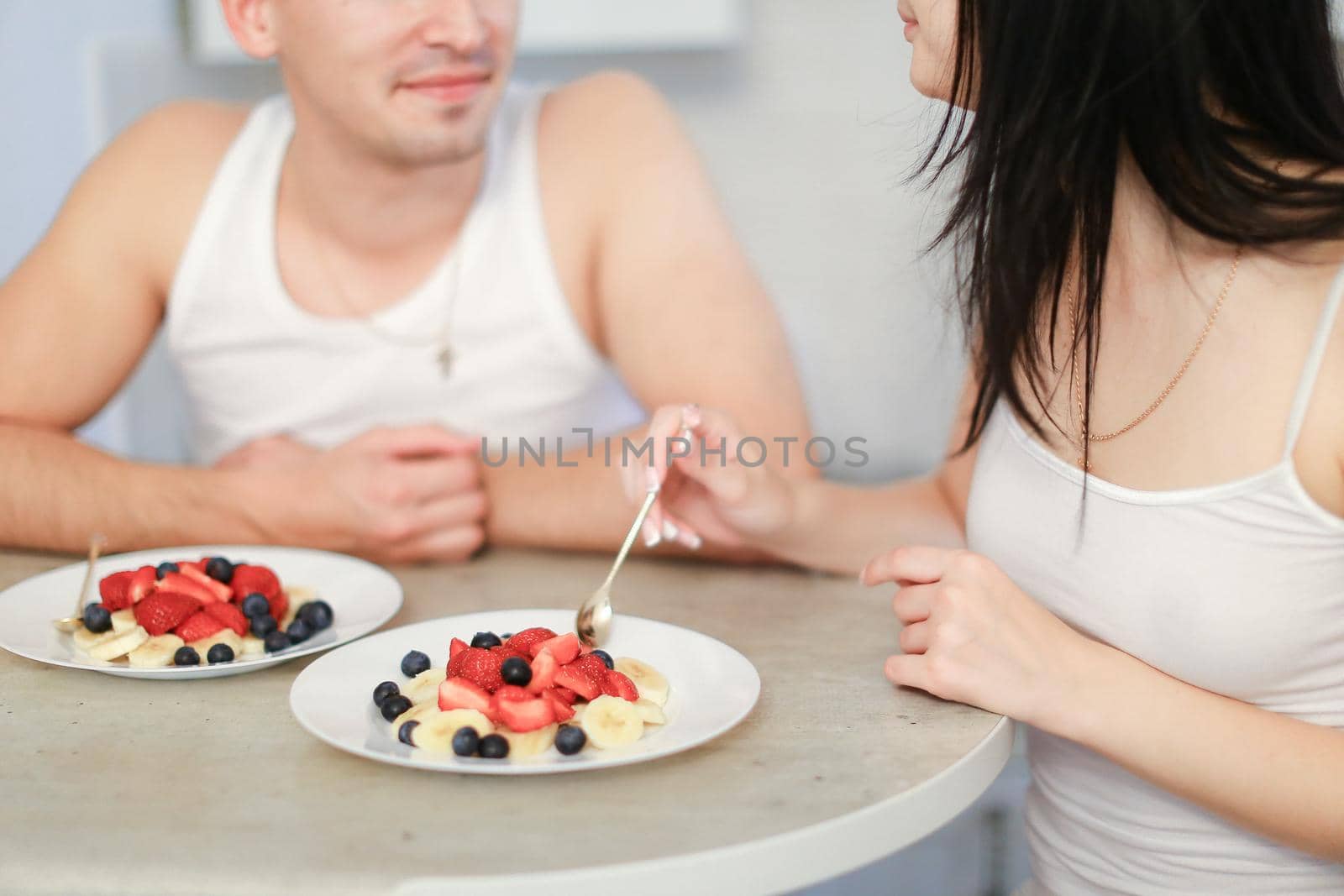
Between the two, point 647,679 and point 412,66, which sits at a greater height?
point 412,66

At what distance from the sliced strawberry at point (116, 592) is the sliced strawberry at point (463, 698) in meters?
0.33

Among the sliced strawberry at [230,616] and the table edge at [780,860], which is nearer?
the table edge at [780,860]

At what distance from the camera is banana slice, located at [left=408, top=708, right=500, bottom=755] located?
76 cm

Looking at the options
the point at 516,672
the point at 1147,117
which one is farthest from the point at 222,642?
the point at 1147,117

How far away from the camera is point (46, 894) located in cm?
66

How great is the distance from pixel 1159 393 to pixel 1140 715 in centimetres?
24

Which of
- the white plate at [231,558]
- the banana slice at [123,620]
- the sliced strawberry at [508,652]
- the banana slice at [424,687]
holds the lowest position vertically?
the white plate at [231,558]

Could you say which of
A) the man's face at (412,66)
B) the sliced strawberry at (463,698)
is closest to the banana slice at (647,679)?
the sliced strawberry at (463,698)

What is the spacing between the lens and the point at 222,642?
3.08 ft

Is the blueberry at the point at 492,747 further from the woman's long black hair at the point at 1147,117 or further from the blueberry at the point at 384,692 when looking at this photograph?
the woman's long black hair at the point at 1147,117

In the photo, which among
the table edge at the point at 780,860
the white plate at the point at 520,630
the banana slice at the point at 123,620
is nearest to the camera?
the table edge at the point at 780,860

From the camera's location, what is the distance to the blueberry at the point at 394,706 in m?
0.81

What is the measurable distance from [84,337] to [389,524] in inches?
20.8

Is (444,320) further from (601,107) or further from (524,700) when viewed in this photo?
(524,700)
